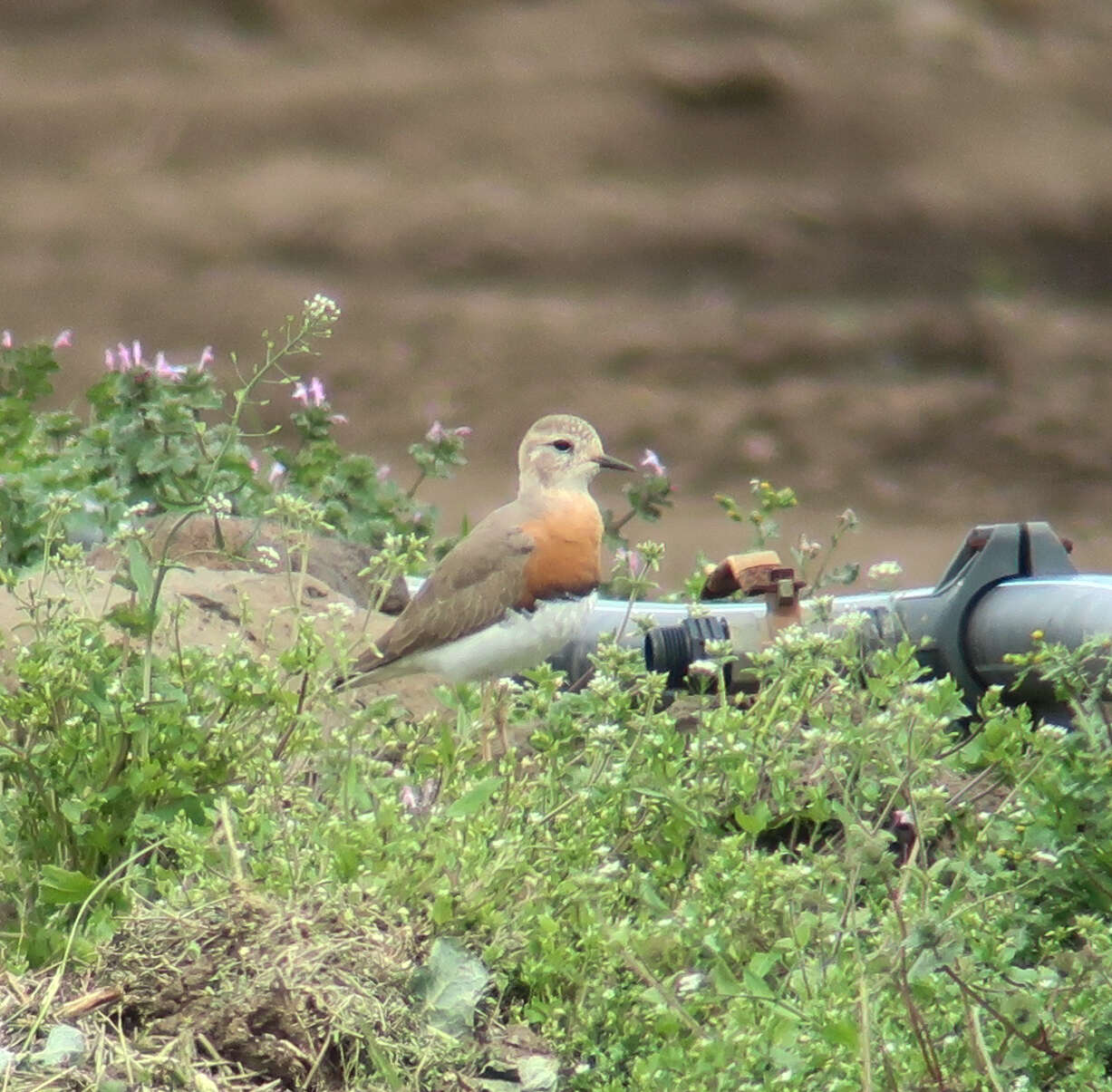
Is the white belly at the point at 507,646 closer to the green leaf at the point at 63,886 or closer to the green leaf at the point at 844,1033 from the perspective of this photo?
the green leaf at the point at 63,886

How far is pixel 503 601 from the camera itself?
15.9ft

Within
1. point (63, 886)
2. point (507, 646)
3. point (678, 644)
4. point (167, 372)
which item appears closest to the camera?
point (63, 886)

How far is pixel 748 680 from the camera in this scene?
192 inches

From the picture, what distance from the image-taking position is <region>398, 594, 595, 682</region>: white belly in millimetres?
4781

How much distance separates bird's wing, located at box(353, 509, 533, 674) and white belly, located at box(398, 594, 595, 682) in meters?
0.03

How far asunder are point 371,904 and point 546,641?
1.78 m

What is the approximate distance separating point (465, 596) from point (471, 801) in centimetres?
167

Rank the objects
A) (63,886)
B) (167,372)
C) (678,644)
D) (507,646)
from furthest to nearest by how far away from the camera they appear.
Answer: (167,372)
(507,646)
(678,644)
(63,886)

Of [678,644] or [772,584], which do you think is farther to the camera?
[772,584]

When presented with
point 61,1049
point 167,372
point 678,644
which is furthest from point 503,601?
point 61,1049

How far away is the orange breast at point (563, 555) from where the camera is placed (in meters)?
4.85

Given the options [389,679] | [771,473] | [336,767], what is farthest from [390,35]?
[336,767]

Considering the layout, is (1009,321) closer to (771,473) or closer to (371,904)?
(771,473)

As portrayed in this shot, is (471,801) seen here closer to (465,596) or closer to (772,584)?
(465,596)
